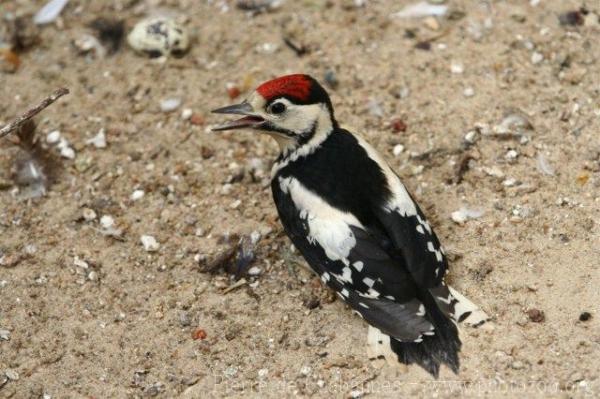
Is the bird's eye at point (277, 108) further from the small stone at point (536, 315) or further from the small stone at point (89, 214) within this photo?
the small stone at point (536, 315)

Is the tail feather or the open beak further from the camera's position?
the open beak

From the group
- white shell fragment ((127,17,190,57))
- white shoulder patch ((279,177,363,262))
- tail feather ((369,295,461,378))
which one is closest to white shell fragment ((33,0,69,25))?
white shell fragment ((127,17,190,57))

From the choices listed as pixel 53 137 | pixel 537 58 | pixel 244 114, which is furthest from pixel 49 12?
pixel 537 58

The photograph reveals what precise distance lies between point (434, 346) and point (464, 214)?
79 centimetres

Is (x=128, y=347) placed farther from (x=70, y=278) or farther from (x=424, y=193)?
(x=424, y=193)

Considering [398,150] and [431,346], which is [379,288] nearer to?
[431,346]

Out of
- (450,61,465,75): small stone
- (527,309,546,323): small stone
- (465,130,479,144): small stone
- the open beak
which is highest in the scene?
the open beak

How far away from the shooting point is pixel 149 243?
13.9ft

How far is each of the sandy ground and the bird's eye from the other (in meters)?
0.64

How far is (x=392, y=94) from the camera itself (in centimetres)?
472

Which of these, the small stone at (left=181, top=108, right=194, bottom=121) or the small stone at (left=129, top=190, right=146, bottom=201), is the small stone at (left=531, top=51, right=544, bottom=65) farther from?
the small stone at (left=129, top=190, right=146, bottom=201)

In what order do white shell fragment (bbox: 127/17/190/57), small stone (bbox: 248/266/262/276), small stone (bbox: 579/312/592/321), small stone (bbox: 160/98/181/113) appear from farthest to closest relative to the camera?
white shell fragment (bbox: 127/17/190/57) → small stone (bbox: 160/98/181/113) → small stone (bbox: 248/266/262/276) → small stone (bbox: 579/312/592/321)

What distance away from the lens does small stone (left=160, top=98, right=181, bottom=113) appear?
482 centimetres

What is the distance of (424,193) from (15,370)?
211 centimetres
